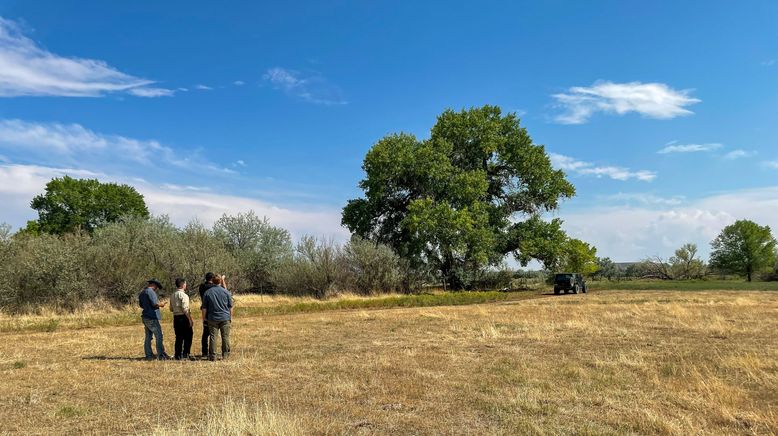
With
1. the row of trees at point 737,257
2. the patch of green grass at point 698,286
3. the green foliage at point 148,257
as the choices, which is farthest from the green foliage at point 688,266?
the green foliage at point 148,257

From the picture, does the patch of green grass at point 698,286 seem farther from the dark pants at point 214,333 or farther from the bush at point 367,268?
the dark pants at point 214,333

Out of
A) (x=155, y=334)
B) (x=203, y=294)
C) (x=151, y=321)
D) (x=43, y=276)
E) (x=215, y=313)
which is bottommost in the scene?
(x=155, y=334)

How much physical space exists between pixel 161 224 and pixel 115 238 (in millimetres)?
7645

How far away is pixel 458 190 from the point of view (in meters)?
44.8

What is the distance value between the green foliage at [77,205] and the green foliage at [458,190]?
29.6 metres

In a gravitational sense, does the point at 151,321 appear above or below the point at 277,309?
above

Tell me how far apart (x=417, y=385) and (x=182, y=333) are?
6528 millimetres

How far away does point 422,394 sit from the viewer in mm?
8430

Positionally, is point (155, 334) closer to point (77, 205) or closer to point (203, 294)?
point (203, 294)

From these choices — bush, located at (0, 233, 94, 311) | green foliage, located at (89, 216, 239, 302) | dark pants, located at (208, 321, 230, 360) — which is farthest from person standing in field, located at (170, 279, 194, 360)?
green foliage, located at (89, 216, 239, 302)

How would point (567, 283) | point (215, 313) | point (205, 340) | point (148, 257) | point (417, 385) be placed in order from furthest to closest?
point (567, 283) → point (148, 257) → point (205, 340) → point (215, 313) → point (417, 385)

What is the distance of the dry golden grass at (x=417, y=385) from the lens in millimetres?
6758

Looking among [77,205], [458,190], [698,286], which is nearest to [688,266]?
[698,286]

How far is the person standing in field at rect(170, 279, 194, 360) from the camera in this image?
40.2 ft
